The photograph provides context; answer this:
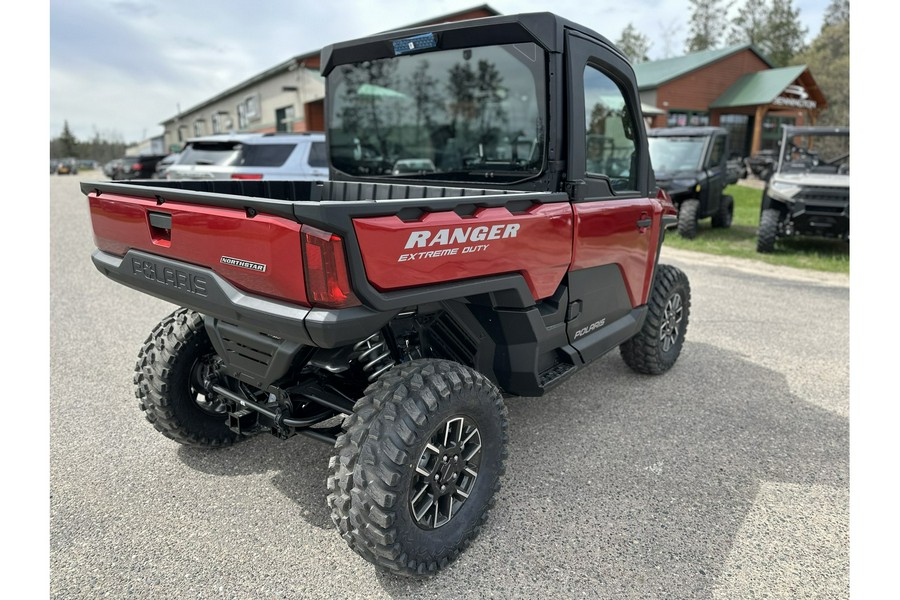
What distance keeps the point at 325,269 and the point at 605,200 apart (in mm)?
1887

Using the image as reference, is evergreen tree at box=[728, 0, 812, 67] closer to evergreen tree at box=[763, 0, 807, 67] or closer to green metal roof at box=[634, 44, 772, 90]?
evergreen tree at box=[763, 0, 807, 67]

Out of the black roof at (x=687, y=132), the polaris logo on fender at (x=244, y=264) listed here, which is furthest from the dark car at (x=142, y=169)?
the polaris logo on fender at (x=244, y=264)

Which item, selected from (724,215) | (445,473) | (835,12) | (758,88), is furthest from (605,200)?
(835,12)

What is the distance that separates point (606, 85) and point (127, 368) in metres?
3.96

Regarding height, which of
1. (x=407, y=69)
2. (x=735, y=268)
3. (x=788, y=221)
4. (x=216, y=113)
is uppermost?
(x=216, y=113)

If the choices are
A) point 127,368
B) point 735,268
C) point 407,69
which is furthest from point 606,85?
point 735,268

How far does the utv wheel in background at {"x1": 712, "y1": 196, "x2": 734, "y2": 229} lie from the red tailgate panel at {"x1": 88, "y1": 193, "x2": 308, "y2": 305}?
12.1 m

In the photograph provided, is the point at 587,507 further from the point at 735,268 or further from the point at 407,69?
the point at 735,268

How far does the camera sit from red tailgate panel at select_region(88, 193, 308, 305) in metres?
2.00

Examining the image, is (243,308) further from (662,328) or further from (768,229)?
(768,229)

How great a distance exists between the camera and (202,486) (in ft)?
9.71

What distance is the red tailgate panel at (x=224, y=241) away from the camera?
2.00m

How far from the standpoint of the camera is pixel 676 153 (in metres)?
12.0

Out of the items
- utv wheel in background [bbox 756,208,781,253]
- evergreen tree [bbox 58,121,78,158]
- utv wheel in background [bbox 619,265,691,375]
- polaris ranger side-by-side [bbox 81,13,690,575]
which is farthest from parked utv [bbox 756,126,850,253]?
evergreen tree [bbox 58,121,78,158]
